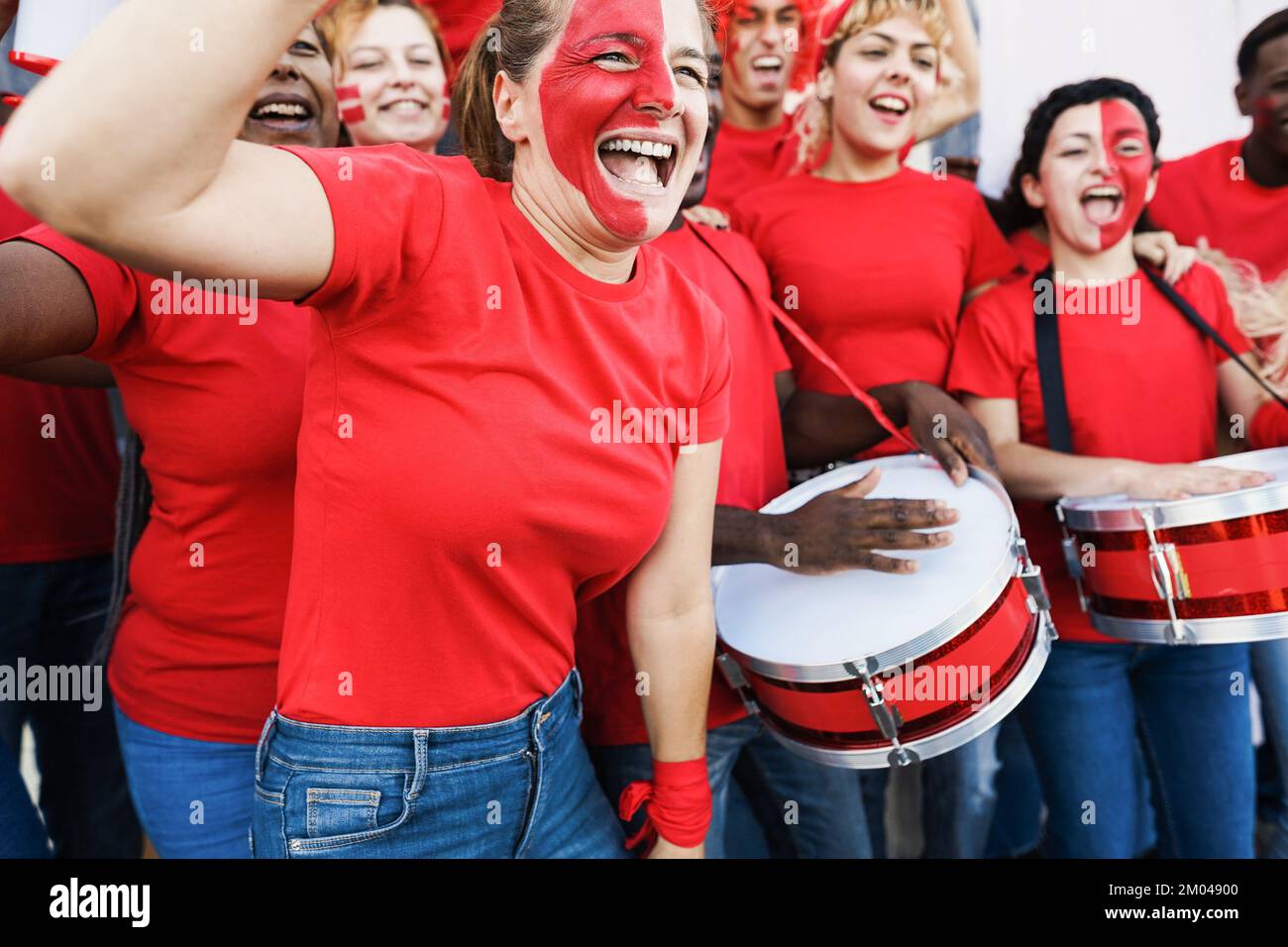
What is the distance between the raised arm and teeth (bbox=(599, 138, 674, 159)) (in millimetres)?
528

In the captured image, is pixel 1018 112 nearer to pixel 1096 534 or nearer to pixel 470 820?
pixel 1096 534

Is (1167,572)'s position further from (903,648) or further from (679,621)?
(679,621)

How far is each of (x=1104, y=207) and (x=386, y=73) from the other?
1.70 m

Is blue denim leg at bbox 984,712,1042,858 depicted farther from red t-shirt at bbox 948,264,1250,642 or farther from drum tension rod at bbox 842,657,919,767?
drum tension rod at bbox 842,657,919,767

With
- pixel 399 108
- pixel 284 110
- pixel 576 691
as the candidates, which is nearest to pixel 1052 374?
pixel 576 691

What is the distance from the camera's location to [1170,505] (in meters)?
1.81

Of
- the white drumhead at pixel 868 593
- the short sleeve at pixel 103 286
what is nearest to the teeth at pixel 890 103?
the white drumhead at pixel 868 593

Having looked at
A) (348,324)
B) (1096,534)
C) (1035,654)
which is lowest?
(1035,654)

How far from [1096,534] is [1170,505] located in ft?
0.54

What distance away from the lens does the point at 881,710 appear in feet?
5.39

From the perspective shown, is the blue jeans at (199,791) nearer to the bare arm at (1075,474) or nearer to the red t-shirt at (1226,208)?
the bare arm at (1075,474)

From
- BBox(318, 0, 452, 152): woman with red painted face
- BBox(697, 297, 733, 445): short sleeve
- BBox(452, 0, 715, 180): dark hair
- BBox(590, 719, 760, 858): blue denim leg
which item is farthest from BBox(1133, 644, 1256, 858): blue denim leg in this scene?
BBox(318, 0, 452, 152): woman with red painted face

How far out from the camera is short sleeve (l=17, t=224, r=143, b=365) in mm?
1431

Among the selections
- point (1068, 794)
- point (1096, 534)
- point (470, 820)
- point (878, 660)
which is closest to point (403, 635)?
point (470, 820)
